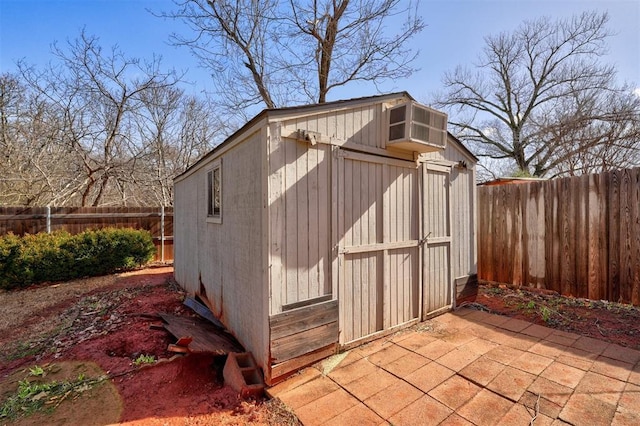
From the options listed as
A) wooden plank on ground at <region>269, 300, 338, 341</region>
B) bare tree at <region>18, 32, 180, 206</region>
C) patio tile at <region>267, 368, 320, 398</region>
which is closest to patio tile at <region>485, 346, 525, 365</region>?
wooden plank on ground at <region>269, 300, 338, 341</region>

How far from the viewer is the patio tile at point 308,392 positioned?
2227mm

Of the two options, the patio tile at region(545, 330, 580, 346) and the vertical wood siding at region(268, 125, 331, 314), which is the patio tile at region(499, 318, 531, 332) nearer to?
the patio tile at region(545, 330, 580, 346)

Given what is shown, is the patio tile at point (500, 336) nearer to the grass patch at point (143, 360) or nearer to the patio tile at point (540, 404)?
the patio tile at point (540, 404)

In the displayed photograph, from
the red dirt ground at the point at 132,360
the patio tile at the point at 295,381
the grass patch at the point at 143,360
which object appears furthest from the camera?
the grass patch at the point at 143,360

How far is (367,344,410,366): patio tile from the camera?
9.11ft

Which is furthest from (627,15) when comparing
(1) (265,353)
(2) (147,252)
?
(2) (147,252)

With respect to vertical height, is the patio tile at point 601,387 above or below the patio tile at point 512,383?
above

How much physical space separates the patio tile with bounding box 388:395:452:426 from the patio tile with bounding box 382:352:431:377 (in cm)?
38

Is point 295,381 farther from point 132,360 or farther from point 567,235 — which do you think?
point 567,235

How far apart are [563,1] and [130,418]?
9746mm

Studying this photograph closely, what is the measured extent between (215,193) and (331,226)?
191 centimetres

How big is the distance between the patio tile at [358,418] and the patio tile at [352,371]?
0.33 meters

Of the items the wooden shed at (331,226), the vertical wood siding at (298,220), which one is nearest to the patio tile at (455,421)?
the wooden shed at (331,226)

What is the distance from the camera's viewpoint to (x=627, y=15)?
312 inches
